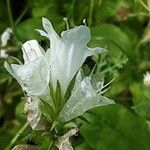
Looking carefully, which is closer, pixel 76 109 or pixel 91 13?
pixel 76 109

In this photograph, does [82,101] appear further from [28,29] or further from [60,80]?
[28,29]

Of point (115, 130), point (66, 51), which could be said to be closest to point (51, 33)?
point (66, 51)

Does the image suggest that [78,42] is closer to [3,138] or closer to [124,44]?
[3,138]

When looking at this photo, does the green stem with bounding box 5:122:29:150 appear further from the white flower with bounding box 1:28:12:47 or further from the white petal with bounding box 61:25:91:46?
the white flower with bounding box 1:28:12:47

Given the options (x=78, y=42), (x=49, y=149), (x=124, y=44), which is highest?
(x=78, y=42)

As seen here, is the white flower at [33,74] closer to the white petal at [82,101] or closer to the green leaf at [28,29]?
the white petal at [82,101]

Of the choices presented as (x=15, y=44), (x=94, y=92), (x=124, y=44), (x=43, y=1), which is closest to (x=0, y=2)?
(x=43, y=1)

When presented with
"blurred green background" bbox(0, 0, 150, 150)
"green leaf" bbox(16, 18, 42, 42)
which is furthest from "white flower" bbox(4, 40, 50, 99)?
"green leaf" bbox(16, 18, 42, 42)
